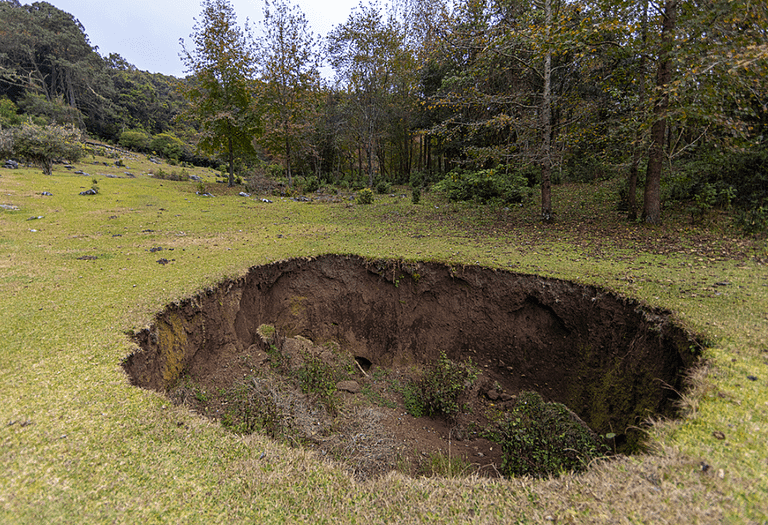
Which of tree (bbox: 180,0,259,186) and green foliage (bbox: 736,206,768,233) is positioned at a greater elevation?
tree (bbox: 180,0,259,186)

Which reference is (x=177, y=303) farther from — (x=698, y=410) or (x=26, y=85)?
(x=26, y=85)

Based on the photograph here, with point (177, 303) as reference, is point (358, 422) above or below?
below

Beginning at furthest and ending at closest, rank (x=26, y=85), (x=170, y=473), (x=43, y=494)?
(x=26, y=85), (x=170, y=473), (x=43, y=494)

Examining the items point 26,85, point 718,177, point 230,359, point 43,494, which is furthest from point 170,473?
point 26,85

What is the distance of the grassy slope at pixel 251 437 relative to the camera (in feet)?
7.11

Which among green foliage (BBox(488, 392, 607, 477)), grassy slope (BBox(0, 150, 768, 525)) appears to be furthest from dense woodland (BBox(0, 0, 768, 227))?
green foliage (BBox(488, 392, 607, 477))

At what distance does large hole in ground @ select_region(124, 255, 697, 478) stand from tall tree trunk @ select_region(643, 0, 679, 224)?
458 centimetres

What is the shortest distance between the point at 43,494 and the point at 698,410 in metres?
5.11

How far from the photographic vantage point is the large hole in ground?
4500mm

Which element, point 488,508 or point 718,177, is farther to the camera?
point 718,177

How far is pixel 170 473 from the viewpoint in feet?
8.07

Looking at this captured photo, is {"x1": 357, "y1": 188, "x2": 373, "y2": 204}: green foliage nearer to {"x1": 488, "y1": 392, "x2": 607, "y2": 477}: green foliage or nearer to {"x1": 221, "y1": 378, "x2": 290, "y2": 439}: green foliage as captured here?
{"x1": 221, "y1": 378, "x2": 290, "y2": 439}: green foliage

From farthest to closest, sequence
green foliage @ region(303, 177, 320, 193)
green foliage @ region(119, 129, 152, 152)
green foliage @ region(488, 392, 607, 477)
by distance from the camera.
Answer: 1. green foliage @ region(119, 129, 152, 152)
2. green foliage @ region(303, 177, 320, 193)
3. green foliage @ region(488, 392, 607, 477)

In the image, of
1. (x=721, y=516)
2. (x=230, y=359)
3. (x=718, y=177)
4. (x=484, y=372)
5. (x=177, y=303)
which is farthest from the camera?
(x=718, y=177)
